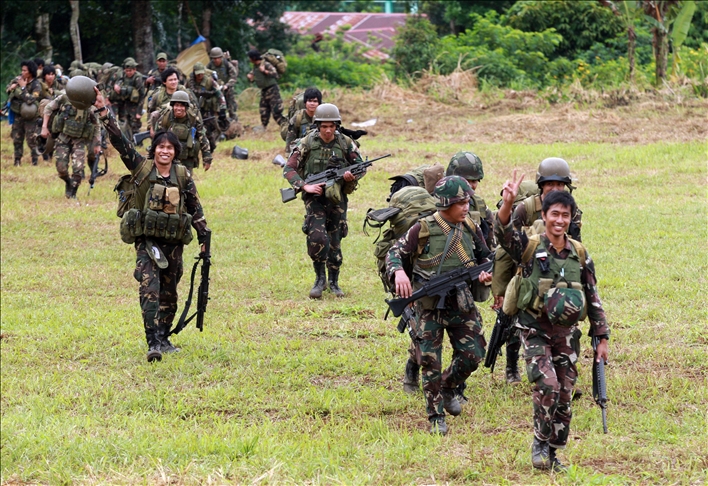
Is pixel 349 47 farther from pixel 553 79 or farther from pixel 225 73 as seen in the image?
pixel 225 73

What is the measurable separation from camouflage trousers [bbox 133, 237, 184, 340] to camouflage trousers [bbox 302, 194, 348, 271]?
2.42m

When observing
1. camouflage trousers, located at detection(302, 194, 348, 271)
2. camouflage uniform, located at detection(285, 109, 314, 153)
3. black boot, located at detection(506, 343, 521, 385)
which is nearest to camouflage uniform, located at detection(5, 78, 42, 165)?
camouflage uniform, located at detection(285, 109, 314, 153)

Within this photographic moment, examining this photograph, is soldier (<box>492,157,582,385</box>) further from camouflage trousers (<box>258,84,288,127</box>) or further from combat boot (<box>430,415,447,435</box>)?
camouflage trousers (<box>258,84,288,127</box>)

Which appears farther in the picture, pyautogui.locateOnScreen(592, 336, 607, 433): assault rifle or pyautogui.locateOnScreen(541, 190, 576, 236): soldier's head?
pyautogui.locateOnScreen(592, 336, 607, 433): assault rifle

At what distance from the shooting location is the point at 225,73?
81.7 ft

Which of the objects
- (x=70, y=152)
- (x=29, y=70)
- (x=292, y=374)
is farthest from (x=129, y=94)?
(x=292, y=374)

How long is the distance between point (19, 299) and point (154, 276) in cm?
380

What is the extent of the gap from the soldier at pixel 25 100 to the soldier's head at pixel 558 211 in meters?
17.8

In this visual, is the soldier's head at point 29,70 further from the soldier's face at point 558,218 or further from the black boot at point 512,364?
the soldier's face at point 558,218

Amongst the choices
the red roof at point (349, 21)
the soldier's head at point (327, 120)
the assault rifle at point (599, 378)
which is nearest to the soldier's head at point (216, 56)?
the soldier's head at point (327, 120)

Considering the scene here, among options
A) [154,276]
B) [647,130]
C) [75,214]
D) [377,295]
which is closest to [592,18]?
[647,130]

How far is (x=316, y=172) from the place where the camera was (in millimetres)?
11305

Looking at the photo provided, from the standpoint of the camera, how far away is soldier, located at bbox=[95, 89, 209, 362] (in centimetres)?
889

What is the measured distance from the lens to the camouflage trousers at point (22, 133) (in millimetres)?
22328
